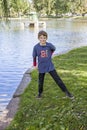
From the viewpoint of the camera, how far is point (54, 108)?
20.9 feet

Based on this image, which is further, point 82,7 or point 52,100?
point 82,7

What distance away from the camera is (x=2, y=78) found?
1202 centimetres

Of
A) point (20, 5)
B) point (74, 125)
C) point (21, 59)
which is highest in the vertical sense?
point (20, 5)

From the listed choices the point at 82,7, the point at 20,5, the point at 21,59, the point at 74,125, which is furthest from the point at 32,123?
the point at 82,7

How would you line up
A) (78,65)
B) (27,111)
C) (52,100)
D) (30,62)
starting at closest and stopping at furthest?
1. (27,111)
2. (52,100)
3. (78,65)
4. (30,62)

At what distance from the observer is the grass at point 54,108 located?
17.3 feet

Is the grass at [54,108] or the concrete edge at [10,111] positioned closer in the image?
the grass at [54,108]

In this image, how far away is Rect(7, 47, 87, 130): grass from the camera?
17.3 feet

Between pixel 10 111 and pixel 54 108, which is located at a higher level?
pixel 54 108

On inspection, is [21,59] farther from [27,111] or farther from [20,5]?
[27,111]

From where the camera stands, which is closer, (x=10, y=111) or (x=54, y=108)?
(x=54, y=108)

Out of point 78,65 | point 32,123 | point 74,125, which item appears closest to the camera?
point 74,125

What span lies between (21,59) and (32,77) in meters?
7.55

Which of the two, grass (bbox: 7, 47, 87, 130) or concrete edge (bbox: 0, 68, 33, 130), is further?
concrete edge (bbox: 0, 68, 33, 130)
